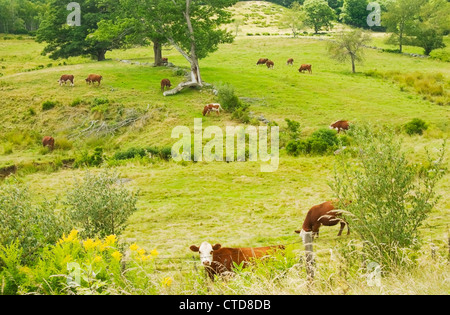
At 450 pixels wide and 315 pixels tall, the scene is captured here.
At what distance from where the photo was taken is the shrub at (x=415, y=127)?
2398 centimetres

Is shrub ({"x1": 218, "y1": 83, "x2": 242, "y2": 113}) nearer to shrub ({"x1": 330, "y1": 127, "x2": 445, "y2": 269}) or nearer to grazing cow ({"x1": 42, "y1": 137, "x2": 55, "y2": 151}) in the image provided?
grazing cow ({"x1": 42, "y1": 137, "x2": 55, "y2": 151})

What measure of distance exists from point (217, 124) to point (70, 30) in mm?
27222

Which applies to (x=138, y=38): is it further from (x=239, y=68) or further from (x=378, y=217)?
A: (x=378, y=217)

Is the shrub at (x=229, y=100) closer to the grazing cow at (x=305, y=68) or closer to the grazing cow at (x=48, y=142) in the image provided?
the grazing cow at (x=48, y=142)

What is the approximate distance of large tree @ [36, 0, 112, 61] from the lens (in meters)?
44.2

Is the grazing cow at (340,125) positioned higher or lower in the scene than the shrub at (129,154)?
higher

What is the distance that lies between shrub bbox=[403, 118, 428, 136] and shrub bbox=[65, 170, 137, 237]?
63.2ft

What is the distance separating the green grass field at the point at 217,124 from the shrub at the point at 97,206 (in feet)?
2.03

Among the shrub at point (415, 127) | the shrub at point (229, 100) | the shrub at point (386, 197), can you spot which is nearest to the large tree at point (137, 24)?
the shrub at point (229, 100)

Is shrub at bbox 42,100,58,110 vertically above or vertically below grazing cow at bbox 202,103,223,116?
below

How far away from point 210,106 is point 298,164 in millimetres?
10312

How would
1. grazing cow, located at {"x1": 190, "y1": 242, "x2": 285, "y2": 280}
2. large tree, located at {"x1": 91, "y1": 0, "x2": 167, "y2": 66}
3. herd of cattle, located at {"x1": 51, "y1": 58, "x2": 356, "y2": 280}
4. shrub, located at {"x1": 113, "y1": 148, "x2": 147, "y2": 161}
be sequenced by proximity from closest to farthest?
herd of cattle, located at {"x1": 51, "y1": 58, "x2": 356, "y2": 280} → grazing cow, located at {"x1": 190, "y1": 242, "x2": 285, "y2": 280} → shrub, located at {"x1": 113, "y1": 148, "x2": 147, "y2": 161} → large tree, located at {"x1": 91, "y1": 0, "x2": 167, "y2": 66}

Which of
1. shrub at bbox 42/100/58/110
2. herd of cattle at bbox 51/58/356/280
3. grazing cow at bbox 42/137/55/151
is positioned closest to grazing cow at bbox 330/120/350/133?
herd of cattle at bbox 51/58/356/280

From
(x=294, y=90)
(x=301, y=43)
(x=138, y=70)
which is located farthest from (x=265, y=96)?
(x=301, y=43)
